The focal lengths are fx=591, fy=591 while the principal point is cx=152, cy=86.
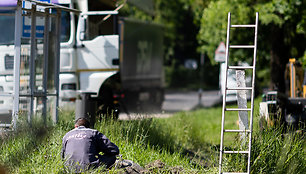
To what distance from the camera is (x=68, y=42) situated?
46.9 ft

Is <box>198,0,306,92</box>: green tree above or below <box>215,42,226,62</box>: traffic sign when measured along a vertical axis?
above

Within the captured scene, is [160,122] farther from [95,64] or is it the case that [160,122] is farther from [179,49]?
[179,49]

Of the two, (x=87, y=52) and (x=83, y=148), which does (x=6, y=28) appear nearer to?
(x=87, y=52)

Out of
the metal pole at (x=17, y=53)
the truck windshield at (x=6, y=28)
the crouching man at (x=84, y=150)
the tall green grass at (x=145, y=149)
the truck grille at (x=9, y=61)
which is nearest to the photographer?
the crouching man at (x=84, y=150)

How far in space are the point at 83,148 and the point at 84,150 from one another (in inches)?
1.1

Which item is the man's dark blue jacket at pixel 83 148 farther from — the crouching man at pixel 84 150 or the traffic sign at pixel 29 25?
the traffic sign at pixel 29 25

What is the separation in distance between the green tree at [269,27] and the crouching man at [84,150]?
11.1m

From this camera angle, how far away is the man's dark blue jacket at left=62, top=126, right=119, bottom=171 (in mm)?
7430

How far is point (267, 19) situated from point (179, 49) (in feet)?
120

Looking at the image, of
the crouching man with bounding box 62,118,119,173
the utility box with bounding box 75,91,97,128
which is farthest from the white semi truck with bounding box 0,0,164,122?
the crouching man with bounding box 62,118,119,173

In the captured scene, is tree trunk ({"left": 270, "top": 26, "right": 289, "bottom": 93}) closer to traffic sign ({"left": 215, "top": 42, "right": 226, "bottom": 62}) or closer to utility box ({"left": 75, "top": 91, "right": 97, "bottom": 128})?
traffic sign ({"left": 215, "top": 42, "right": 226, "bottom": 62})

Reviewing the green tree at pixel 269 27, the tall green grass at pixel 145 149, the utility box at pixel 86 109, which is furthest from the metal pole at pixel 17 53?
the green tree at pixel 269 27

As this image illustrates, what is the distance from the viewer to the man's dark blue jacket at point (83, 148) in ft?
24.4

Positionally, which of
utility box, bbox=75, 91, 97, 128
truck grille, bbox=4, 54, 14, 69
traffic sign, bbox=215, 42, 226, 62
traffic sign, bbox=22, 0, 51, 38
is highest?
traffic sign, bbox=22, 0, 51, 38
